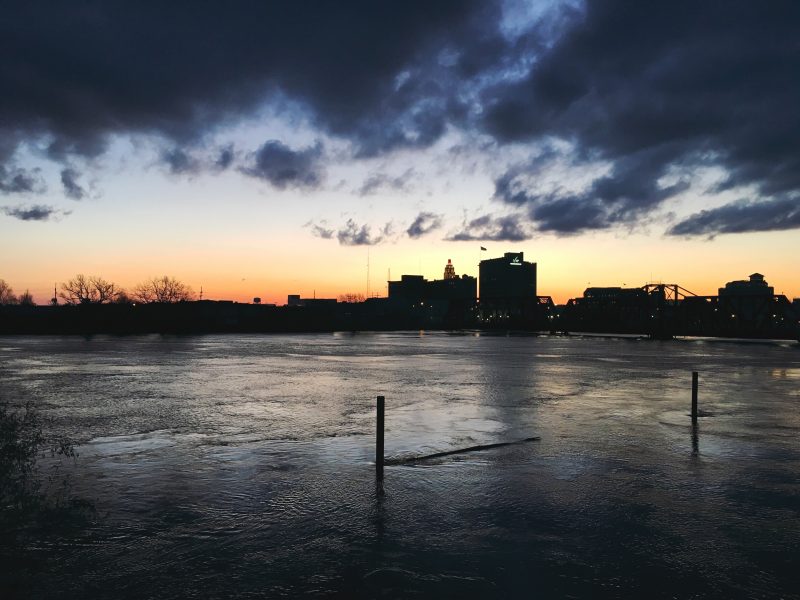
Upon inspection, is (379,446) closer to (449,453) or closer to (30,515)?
(449,453)

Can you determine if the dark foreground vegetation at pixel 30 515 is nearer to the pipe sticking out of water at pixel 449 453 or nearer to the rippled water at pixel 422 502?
the rippled water at pixel 422 502

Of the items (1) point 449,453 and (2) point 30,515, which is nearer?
(2) point 30,515

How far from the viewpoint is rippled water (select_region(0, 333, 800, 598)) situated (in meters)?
6.14

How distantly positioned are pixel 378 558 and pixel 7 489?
18.5 ft

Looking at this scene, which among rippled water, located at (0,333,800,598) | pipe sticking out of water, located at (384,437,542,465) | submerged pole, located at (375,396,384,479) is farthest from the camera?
pipe sticking out of water, located at (384,437,542,465)

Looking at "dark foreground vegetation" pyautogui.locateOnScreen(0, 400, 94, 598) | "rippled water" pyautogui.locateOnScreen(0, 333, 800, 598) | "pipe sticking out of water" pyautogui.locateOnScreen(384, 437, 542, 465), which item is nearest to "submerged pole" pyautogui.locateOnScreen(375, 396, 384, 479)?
"rippled water" pyautogui.locateOnScreen(0, 333, 800, 598)

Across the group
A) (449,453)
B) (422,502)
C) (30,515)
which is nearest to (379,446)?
(422,502)

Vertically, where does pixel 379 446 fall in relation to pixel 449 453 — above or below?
above

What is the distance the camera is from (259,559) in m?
6.56

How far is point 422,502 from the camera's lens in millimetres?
8656

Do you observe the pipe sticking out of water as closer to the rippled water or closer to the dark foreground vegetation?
the rippled water

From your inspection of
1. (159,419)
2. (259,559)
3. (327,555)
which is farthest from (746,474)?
(159,419)

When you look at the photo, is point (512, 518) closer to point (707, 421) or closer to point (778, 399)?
point (707, 421)

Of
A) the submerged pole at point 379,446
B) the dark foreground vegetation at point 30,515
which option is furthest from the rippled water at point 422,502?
the submerged pole at point 379,446
